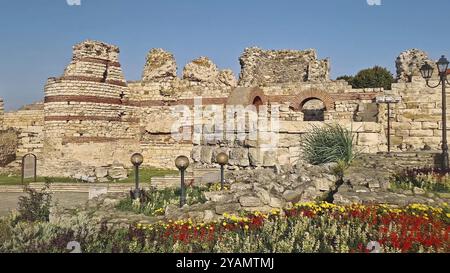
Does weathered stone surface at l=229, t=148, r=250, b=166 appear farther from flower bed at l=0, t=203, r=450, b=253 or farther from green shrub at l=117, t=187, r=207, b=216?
flower bed at l=0, t=203, r=450, b=253

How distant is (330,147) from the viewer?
35.9ft

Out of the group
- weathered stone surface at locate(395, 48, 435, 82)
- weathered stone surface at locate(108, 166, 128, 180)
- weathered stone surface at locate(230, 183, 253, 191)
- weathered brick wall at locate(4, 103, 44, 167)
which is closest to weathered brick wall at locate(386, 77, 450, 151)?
weathered stone surface at locate(395, 48, 435, 82)

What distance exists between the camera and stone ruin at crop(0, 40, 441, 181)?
16953 mm

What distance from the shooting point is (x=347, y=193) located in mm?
7574

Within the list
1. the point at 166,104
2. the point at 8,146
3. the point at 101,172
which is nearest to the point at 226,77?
the point at 166,104

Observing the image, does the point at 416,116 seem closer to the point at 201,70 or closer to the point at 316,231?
the point at 201,70

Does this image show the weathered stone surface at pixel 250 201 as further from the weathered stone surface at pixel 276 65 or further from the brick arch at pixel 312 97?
the weathered stone surface at pixel 276 65

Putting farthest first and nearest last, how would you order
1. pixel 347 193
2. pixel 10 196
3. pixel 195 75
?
pixel 195 75
pixel 10 196
pixel 347 193

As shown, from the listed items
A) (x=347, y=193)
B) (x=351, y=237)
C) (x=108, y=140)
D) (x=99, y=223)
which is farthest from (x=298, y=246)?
(x=108, y=140)

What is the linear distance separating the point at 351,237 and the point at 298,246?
777 millimetres

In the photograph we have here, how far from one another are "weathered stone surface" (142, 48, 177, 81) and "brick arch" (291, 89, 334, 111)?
7343mm

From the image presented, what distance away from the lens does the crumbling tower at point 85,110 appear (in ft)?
67.3

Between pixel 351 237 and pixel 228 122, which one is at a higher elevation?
pixel 228 122
